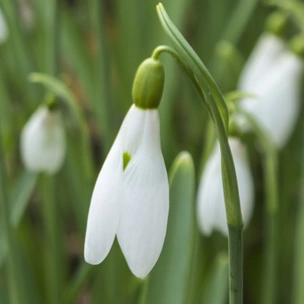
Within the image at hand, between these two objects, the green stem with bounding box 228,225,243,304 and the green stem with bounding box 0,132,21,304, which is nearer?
the green stem with bounding box 228,225,243,304

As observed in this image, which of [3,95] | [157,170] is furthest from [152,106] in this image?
[3,95]

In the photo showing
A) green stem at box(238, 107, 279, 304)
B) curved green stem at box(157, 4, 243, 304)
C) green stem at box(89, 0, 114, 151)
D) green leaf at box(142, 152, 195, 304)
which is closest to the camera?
curved green stem at box(157, 4, 243, 304)

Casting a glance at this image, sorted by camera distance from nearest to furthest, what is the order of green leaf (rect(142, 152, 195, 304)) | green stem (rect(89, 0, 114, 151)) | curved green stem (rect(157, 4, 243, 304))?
curved green stem (rect(157, 4, 243, 304)) < green leaf (rect(142, 152, 195, 304)) < green stem (rect(89, 0, 114, 151))

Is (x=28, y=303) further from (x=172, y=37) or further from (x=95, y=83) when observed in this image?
(x=172, y=37)

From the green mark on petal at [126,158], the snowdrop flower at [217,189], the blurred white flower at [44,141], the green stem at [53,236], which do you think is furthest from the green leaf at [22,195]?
the green mark on petal at [126,158]

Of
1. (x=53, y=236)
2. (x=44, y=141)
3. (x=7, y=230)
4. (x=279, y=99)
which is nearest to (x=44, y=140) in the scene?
(x=44, y=141)

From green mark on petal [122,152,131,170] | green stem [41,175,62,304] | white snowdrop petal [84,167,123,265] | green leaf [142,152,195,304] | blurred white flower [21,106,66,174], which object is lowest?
green stem [41,175,62,304]

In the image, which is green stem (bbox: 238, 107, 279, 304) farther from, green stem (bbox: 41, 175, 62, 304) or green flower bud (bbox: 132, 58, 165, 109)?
green stem (bbox: 41, 175, 62, 304)

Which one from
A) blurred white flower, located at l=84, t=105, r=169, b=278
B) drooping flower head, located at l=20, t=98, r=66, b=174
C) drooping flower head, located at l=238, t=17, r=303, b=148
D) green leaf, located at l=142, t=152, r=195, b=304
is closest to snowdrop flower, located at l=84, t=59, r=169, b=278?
blurred white flower, located at l=84, t=105, r=169, b=278
